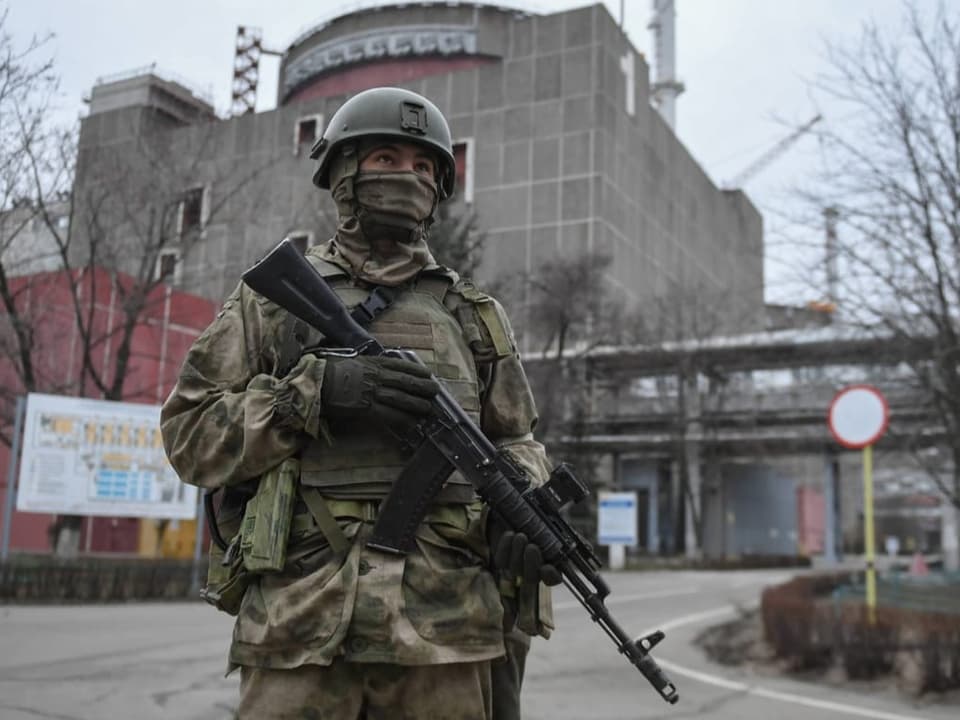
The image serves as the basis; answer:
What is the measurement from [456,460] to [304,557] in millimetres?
446

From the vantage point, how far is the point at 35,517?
25047mm

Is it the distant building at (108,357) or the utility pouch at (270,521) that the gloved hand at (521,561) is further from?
the distant building at (108,357)

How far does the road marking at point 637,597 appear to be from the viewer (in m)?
15.0

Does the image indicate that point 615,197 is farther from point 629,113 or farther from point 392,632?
point 392,632

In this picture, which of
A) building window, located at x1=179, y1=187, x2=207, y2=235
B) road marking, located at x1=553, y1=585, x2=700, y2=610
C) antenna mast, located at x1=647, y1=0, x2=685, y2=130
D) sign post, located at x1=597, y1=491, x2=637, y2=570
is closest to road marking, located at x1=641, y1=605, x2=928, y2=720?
road marking, located at x1=553, y1=585, x2=700, y2=610

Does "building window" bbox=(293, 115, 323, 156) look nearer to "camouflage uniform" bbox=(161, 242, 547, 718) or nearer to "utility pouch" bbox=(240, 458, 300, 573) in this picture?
"camouflage uniform" bbox=(161, 242, 547, 718)

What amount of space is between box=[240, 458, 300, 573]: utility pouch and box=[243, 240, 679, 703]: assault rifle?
0.27 meters

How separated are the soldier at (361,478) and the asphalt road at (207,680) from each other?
4.24 m

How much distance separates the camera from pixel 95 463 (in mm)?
13297

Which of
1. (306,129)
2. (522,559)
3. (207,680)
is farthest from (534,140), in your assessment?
(522,559)

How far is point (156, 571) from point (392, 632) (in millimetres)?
12977

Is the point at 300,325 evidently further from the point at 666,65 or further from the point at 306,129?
the point at 666,65

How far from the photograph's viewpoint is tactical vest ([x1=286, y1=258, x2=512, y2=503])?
8.21 ft

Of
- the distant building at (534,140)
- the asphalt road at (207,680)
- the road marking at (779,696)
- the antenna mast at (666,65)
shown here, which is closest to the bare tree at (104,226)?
the asphalt road at (207,680)
